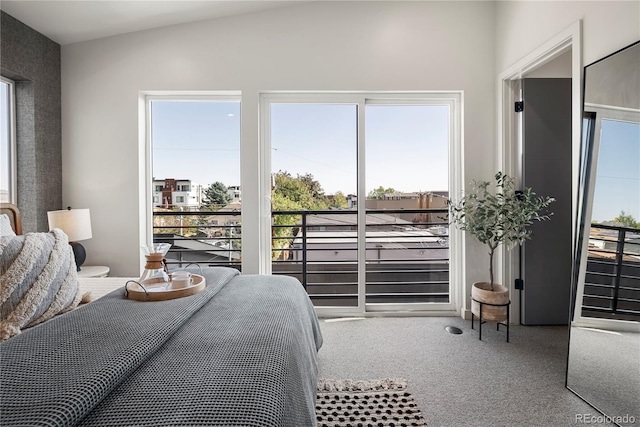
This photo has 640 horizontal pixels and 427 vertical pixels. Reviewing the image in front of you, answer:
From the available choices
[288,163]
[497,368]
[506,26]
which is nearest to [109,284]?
[288,163]

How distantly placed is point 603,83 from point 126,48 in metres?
3.54

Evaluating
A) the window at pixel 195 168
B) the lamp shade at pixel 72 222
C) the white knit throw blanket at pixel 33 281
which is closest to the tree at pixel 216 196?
the window at pixel 195 168

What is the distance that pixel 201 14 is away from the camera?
292 centimetres

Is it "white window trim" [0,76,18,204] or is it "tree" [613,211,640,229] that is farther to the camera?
"white window trim" [0,76,18,204]

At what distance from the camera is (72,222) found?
2.69 meters

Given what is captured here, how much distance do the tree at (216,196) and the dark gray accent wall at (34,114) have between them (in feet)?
4.12

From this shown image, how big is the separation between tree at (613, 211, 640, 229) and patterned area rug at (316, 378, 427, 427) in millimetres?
1411

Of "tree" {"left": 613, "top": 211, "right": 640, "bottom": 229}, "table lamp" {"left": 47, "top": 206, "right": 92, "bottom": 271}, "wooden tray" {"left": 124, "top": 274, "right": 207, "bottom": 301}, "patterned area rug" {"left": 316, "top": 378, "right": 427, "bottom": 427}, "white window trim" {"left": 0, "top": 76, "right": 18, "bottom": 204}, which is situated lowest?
"patterned area rug" {"left": 316, "top": 378, "right": 427, "bottom": 427}

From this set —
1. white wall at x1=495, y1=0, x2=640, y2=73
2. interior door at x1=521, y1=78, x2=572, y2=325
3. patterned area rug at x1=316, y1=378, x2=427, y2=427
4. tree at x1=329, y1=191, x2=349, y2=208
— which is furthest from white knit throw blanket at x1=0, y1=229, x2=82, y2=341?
interior door at x1=521, y1=78, x2=572, y2=325

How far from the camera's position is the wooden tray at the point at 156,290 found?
157 cm

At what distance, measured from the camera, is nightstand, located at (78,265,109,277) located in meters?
2.74

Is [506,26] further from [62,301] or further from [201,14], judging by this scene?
[62,301]

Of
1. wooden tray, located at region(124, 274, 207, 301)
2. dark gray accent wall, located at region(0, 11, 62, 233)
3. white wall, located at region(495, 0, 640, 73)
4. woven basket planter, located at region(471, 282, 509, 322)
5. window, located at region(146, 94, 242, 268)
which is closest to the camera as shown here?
wooden tray, located at region(124, 274, 207, 301)

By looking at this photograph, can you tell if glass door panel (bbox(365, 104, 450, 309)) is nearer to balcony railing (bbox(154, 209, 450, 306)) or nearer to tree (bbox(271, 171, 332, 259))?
balcony railing (bbox(154, 209, 450, 306))
